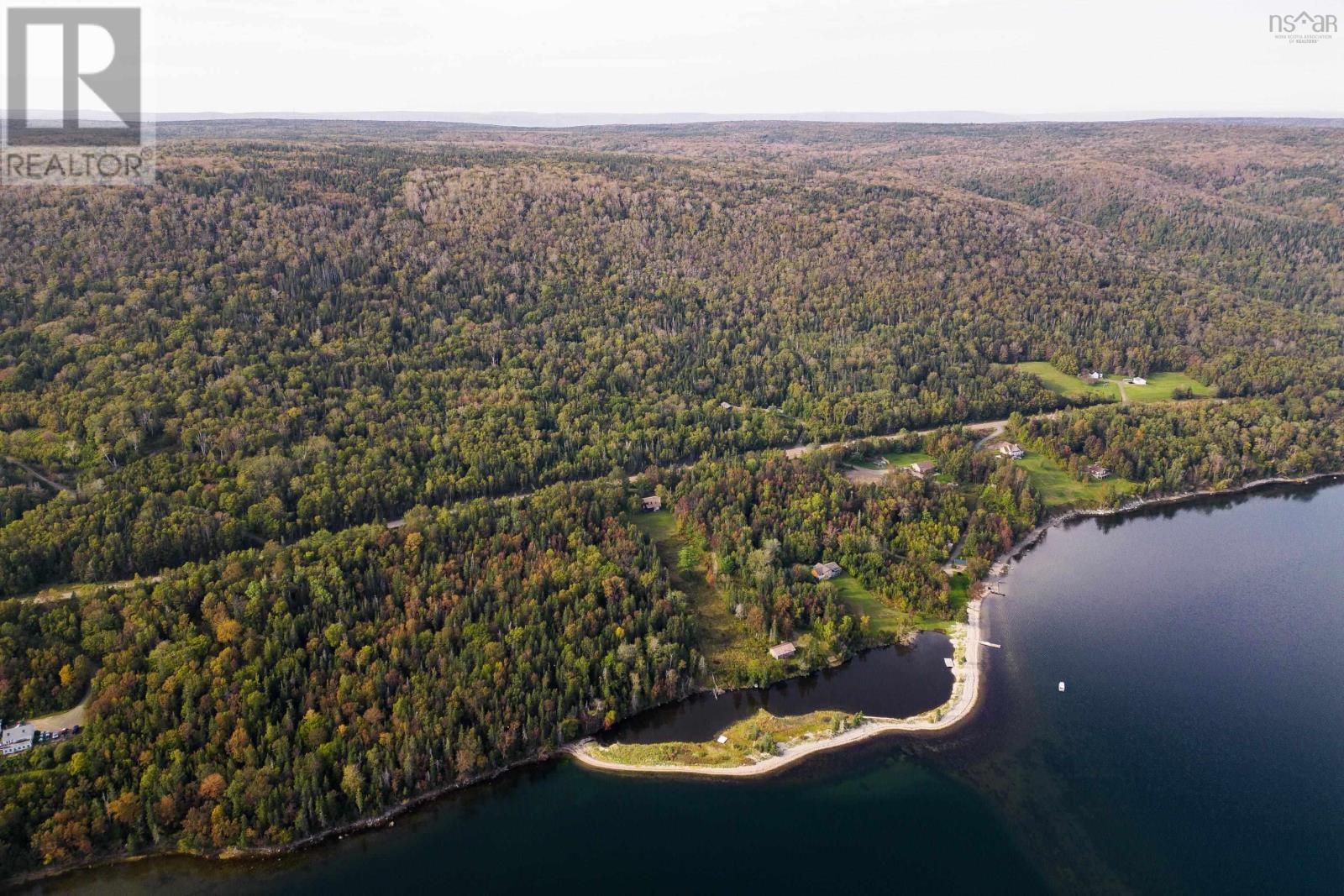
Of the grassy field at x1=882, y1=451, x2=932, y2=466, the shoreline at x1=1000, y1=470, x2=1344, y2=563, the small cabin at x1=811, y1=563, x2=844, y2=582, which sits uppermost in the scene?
the grassy field at x1=882, y1=451, x2=932, y2=466

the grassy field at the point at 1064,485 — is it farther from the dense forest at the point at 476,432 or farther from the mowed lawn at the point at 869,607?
the mowed lawn at the point at 869,607

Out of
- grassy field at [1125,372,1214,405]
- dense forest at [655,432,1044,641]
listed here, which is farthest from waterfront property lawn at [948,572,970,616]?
grassy field at [1125,372,1214,405]

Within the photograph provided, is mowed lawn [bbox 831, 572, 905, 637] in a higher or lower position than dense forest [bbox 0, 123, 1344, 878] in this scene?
lower

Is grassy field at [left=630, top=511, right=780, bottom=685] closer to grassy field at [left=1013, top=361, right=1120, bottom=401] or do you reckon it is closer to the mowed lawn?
the mowed lawn

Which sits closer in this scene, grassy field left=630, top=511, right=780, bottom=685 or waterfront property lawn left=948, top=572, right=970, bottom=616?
grassy field left=630, top=511, right=780, bottom=685

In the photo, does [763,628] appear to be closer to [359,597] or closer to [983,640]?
[983,640]

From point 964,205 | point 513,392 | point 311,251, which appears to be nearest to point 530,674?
point 513,392

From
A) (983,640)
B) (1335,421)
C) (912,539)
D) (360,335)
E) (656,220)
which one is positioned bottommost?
(983,640)
